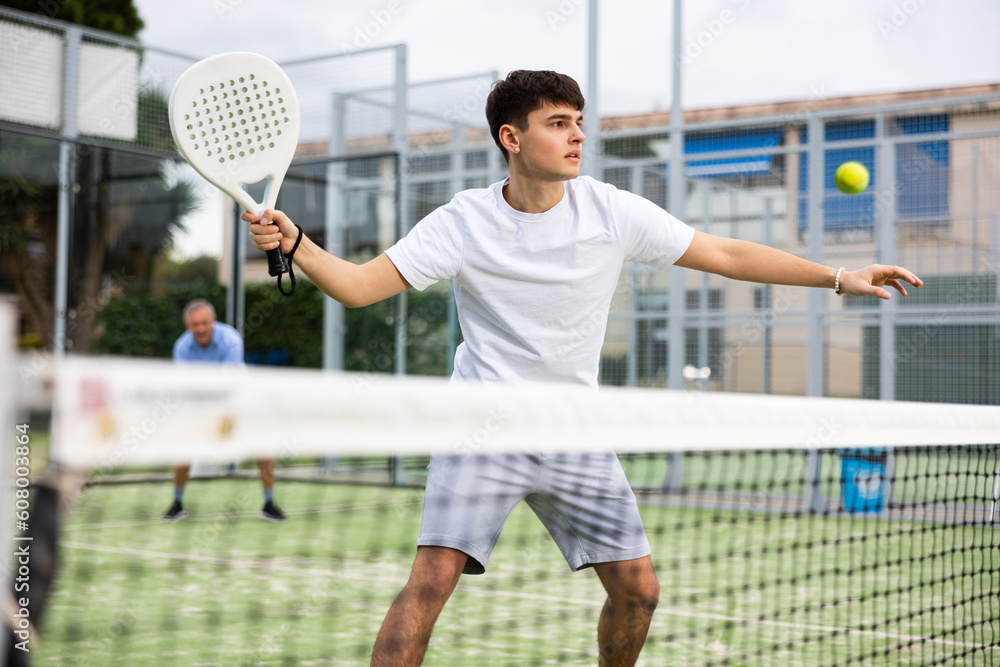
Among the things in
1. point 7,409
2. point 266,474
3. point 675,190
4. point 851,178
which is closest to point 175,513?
point 266,474

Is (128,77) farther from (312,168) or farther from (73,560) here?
(73,560)

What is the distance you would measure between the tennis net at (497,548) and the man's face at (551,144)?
2.15 ft

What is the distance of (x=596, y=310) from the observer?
9.31 ft

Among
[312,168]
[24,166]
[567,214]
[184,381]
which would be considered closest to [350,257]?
[312,168]

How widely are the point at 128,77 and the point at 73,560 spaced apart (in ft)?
19.6

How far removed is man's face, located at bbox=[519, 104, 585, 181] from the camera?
275 centimetres

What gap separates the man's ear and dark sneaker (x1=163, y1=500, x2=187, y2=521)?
5820 mm

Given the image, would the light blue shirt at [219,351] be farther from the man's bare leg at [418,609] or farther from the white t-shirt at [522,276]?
the man's bare leg at [418,609]

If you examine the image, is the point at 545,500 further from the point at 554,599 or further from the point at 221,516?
the point at 221,516

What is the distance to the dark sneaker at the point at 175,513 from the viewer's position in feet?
25.9

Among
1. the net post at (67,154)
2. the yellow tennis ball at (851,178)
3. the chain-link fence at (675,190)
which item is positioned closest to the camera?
the yellow tennis ball at (851,178)

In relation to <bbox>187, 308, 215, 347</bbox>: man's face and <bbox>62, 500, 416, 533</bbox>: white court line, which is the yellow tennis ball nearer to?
<bbox>62, 500, 416, 533</bbox>: white court line

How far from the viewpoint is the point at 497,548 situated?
6.81 meters

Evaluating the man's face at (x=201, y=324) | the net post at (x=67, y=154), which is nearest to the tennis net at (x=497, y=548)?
the man's face at (x=201, y=324)
